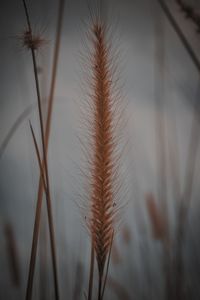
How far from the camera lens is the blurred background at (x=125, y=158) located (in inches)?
36.7

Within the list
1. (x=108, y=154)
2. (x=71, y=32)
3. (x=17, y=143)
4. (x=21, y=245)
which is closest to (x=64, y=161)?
(x=17, y=143)

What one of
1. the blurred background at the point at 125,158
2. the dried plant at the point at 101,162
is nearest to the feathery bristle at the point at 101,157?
the dried plant at the point at 101,162

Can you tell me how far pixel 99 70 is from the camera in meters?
0.67

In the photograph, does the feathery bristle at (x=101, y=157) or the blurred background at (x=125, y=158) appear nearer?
the feathery bristle at (x=101, y=157)

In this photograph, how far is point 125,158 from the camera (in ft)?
3.34

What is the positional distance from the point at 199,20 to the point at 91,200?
0.52 meters

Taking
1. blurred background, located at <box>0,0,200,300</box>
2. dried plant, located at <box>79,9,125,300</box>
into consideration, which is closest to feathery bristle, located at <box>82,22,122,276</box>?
dried plant, located at <box>79,9,125,300</box>

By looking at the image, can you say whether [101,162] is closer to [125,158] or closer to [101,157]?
[101,157]

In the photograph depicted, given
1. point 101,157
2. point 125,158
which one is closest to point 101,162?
point 101,157

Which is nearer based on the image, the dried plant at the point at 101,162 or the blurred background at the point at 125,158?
the dried plant at the point at 101,162

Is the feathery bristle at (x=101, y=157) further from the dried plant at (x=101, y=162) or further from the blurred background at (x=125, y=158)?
the blurred background at (x=125, y=158)

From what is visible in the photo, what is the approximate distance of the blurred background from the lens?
931 millimetres

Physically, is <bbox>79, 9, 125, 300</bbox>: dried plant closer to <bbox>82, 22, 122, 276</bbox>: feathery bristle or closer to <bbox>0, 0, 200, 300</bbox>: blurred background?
<bbox>82, 22, 122, 276</bbox>: feathery bristle

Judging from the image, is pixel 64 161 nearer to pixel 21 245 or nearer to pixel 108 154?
pixel 21 245
